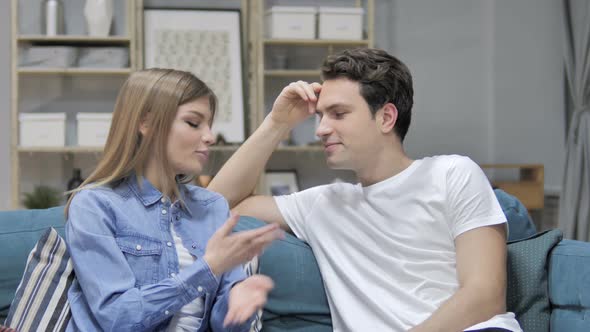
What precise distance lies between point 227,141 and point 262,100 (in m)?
0.35

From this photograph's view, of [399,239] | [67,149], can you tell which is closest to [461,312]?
[399,239]

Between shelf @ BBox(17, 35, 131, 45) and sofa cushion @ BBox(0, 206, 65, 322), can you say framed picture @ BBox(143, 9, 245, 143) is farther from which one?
sofa cushion @ BBox(0, 206, 65, 322)

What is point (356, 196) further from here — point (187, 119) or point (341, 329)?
point (187, 119)

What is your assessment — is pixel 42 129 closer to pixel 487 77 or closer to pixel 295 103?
pixel 295 103

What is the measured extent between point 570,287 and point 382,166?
0.55m

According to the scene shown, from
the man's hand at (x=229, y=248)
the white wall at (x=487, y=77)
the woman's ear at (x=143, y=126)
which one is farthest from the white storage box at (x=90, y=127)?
the man's hand at (x=229, y=248)

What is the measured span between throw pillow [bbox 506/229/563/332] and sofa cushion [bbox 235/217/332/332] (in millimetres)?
481

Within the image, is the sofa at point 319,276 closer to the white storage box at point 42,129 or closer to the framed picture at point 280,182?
the white storage box at point 42,129

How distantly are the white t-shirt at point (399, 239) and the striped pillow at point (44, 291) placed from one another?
0.65 metres

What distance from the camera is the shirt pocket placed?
5.08ft

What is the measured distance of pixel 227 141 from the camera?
4719mm

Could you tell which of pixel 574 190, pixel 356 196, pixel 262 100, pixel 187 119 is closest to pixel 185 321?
pixel 187 119

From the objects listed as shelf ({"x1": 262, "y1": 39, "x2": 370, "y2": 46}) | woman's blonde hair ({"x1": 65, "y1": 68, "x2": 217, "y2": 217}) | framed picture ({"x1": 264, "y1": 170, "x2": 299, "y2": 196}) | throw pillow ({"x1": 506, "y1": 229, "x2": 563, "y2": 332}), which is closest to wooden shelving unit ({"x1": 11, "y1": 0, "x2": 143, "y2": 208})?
shelf ({"x1": 262, "y1": 39, "x2": 370, "y2": 46})

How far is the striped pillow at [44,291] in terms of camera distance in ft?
5.13
